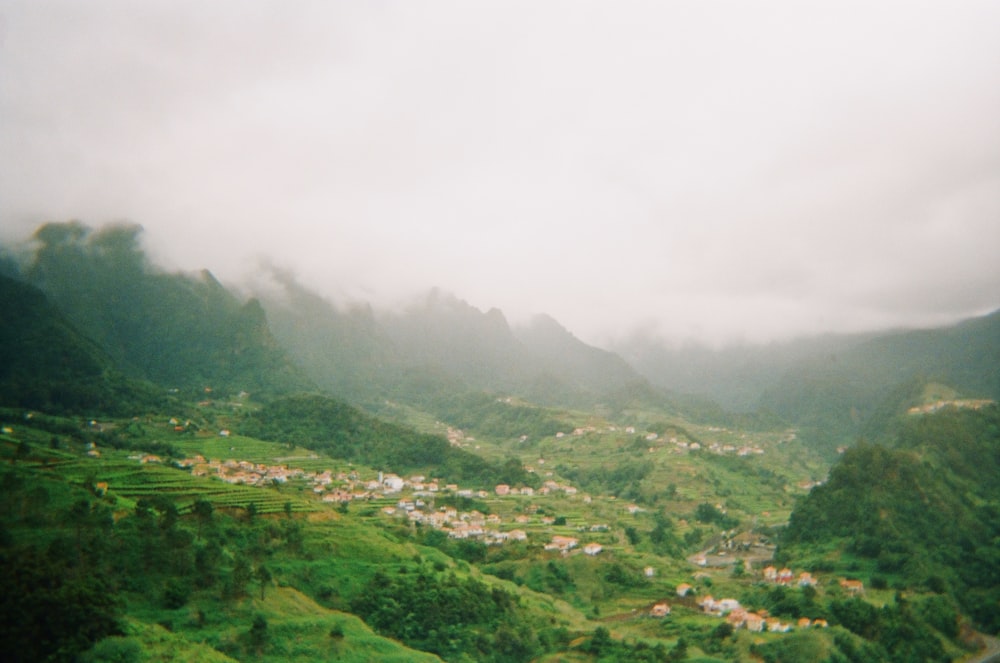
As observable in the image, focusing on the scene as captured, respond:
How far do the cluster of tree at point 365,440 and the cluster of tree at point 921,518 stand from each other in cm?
3789

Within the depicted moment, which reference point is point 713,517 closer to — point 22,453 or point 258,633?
point 258,633

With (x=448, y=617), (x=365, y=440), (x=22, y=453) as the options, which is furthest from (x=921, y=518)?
(x=22, y=453)

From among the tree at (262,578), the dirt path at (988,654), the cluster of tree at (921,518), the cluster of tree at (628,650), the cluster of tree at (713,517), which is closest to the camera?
the tree at (262,578)

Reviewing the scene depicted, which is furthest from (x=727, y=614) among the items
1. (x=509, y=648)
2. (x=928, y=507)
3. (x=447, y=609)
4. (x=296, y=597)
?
(x=928, y=507)

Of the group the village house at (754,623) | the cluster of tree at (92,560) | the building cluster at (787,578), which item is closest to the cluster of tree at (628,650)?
the village house at (754,623)

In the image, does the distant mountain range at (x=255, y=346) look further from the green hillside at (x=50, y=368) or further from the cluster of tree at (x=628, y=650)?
the cluster of tree at (x=628, y=650)

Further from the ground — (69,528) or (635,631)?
(69,528)

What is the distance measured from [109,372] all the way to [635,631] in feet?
268

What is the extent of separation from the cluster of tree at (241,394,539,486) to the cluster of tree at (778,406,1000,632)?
1492 inches

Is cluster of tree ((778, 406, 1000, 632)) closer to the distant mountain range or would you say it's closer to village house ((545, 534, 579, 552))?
village house ((545, 534, 579, 552))

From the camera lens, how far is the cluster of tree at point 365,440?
294 feet

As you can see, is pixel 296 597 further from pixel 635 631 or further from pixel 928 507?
pixel 928 507

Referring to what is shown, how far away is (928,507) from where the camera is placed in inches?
2522

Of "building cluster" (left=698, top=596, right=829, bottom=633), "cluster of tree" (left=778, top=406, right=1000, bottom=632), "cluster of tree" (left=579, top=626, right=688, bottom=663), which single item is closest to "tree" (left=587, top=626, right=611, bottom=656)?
"cluster of tree" (left=579, top=626, right=688, bottom=663)
